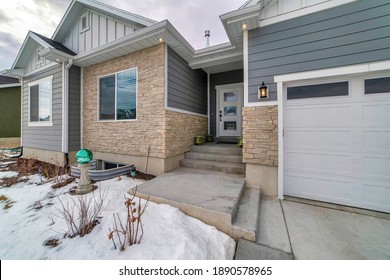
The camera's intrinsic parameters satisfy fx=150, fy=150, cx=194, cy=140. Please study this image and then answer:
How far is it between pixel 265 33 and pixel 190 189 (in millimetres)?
3645

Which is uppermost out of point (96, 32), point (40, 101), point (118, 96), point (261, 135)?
point (96, 32)

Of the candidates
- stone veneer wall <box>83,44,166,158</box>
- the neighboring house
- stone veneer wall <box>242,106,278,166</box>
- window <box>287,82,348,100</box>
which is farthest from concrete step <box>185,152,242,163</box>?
the neighboring house

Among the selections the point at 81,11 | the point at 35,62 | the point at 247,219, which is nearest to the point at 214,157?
the point at 247,219

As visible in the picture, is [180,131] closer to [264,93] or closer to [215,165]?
[215,165]

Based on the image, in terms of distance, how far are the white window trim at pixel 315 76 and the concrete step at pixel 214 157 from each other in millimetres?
1154

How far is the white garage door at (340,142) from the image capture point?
8.64ft

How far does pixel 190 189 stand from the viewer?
287cm

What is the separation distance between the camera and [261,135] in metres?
3.29

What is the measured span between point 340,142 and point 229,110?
378 cm

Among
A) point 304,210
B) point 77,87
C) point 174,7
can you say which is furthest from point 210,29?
point 304,210

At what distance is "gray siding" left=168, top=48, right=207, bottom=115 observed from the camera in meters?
4.26

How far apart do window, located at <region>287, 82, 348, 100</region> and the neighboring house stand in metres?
15.0

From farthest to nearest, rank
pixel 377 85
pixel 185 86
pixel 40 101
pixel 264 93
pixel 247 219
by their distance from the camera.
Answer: pixel 40 101
pixel 185 86
pixel 264 93
pixel 377 85
pixel 247 219

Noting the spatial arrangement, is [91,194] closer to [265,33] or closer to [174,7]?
[265,33]
